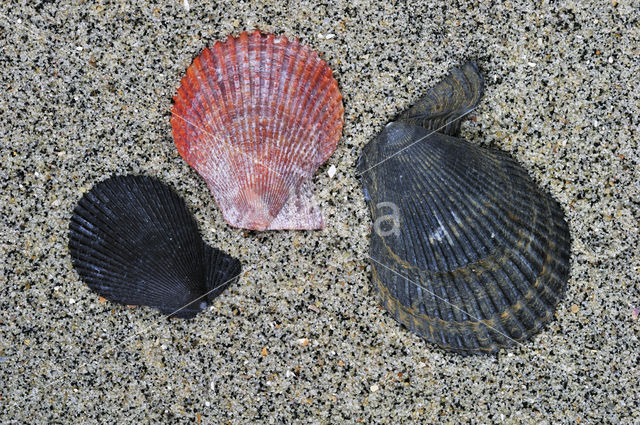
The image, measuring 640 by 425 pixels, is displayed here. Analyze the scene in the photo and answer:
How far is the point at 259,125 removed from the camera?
4.63ft

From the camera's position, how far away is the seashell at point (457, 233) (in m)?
1.27

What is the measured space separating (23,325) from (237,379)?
0.63 metres

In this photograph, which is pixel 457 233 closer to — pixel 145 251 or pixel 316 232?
pixel 316 232

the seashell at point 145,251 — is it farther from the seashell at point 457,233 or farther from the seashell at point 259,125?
the seashell at point 457,233

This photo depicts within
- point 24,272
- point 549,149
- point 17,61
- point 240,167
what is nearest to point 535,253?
point 549,149

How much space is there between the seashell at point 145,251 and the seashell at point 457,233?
469 mm

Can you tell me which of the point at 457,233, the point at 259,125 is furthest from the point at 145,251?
the point at 457,233

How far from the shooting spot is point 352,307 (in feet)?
4.92

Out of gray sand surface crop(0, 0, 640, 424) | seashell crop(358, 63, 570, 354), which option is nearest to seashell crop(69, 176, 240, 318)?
gray sand surface crop(0, 0, 640, 424)

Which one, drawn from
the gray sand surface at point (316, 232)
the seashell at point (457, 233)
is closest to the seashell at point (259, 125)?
the gray sand surface at point (316, 232)

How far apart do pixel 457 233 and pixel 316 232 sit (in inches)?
15.7

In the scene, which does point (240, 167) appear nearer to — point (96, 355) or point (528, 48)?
point (96, 355)

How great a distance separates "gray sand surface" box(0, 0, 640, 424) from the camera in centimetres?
146

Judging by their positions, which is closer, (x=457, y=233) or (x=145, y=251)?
(x=457, y=233)
